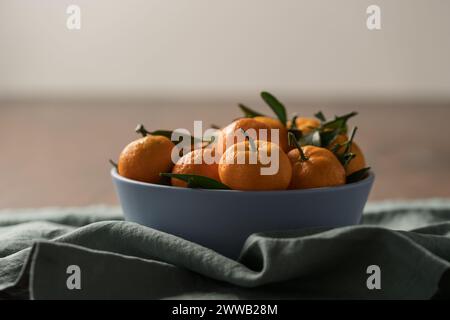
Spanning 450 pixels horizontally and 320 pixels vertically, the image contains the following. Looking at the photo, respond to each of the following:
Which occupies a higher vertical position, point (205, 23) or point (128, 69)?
point (205, 23)

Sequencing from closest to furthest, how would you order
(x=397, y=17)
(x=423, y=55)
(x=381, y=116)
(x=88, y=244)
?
(x=88, y=244) → (x=381, y=116) → (x=397, y=17) → (x=423, y=55)

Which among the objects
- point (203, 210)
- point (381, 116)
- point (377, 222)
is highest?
point (203, 210)

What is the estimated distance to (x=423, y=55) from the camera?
14.7 feet

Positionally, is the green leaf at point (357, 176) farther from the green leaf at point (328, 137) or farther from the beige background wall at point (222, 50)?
the beige background wall at point (222, 50)

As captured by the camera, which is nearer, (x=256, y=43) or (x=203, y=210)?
(x=203, y=210)

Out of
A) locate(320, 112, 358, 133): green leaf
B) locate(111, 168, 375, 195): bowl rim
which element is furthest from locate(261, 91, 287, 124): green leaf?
locate(111, 168, 375, 195): bowl rim

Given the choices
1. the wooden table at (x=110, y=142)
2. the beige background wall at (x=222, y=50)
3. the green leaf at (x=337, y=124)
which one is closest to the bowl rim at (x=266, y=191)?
the green leaf at (x=337, y=124)

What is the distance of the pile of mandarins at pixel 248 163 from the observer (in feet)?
2.37

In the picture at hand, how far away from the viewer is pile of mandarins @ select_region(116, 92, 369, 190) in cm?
72

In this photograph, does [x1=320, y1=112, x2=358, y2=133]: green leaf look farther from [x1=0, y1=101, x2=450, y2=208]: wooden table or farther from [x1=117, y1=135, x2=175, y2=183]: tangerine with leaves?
[x1=0, y1=101, x2=450, y2=208]: wooden table

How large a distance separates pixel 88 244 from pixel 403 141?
6.25 ft

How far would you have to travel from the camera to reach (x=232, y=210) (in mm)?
722
